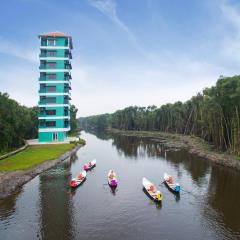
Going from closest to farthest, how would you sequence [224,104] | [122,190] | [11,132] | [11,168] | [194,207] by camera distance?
1. [194,207]
2. [122,190]
3. [11,168]
4. [11,132]
5. [224,104]

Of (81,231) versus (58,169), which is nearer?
(81,231)

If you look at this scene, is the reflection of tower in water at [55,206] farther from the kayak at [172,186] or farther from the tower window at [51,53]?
the tower window at [51,53]

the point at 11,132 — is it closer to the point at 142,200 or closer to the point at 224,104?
the point at 142,200

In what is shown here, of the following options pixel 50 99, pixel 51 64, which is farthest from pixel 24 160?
pixel 51 64

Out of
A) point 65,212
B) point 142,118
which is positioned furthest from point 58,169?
point 142,118

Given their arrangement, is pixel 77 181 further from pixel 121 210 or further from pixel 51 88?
pixel 51 88

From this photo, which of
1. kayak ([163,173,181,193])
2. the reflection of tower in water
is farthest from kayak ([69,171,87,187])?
kayak ([163,173,181,193])

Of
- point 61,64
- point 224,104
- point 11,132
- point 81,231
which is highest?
point 61,64
